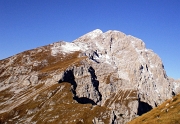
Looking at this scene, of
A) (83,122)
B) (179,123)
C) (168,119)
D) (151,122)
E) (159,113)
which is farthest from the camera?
(83,122)

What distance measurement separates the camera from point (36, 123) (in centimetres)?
19962

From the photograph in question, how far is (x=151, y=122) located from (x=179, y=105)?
5051 millimetres

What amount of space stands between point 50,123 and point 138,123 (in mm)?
175448

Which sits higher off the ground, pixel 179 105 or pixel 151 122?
pixel 179 105

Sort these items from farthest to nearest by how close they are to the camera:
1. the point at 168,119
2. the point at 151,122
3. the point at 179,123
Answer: the point at 151,122 < the point at 168,119 < the point at 179,123

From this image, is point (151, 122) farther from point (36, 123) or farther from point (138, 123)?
point (36, 123)

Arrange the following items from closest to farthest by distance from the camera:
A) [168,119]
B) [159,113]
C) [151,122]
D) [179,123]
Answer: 1. [179,123]
2. [168,119]
3. [151,122]
4. [159,113]

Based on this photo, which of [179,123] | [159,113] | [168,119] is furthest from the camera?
[159,113]

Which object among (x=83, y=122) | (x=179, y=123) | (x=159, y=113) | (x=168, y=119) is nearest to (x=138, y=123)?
(x=159, y=113)

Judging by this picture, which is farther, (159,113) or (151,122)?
(159,113)

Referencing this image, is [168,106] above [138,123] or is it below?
above

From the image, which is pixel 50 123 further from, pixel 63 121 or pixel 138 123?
pixel 138 123

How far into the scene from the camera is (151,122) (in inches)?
1256

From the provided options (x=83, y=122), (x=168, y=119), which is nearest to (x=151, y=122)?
(x=168, y=119)
